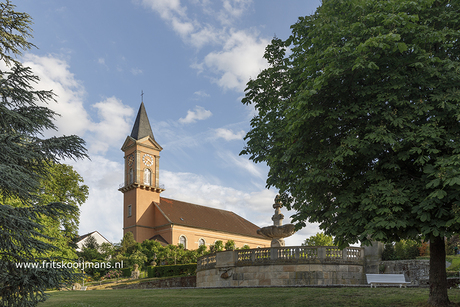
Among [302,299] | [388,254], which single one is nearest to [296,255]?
[388,254]

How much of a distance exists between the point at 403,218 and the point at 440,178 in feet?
4.51

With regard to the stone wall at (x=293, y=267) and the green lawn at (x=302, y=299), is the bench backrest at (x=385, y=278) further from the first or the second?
the stone wall at (x=293, y=267)

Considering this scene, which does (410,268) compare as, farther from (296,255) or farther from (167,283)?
(167,283)

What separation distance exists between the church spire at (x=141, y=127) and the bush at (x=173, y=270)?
1092 inches

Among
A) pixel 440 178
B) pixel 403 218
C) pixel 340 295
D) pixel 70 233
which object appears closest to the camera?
pixel 440 178

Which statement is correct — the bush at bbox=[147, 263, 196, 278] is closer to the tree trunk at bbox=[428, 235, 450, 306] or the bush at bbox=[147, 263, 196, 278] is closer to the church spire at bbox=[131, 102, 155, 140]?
the tree trunk at bbox=[428, 235, 450, 306]

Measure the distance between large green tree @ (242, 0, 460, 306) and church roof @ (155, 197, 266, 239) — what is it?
4453 cm

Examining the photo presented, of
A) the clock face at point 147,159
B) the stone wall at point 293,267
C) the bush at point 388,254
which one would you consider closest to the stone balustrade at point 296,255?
the stone wall at point 293,267

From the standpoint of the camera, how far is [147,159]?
58.6 meters

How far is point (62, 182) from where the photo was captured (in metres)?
29.7

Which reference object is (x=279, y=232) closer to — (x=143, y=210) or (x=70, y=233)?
(x=70, y=233)

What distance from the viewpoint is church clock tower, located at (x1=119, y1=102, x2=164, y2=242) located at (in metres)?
54.5

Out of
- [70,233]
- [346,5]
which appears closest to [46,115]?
[346,5]

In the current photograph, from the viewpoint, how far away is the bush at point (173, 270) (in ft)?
102
